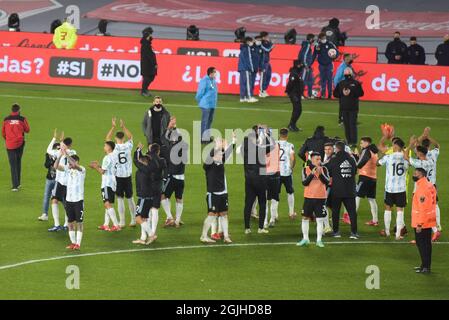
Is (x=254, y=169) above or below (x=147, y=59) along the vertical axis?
below

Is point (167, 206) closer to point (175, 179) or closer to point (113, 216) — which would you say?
point (175, 179)

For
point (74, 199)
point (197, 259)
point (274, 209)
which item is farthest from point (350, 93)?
point (74, 199)

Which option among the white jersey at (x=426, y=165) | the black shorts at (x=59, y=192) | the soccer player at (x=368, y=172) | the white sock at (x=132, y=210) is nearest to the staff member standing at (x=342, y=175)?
the soccer player at (x=368, y=172)

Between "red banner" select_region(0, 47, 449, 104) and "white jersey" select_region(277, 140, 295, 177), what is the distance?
49.3 feet

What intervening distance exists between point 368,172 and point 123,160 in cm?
530

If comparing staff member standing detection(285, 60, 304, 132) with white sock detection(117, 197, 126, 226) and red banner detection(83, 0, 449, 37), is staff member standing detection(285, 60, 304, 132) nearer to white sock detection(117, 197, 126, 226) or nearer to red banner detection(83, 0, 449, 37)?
white sock detection(117, 197, 126, 226)

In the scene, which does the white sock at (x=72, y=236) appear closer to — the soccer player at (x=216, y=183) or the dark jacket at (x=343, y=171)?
the soccer player at (x=216, y=183)

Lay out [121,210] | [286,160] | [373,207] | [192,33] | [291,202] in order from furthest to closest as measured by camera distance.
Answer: [192,33] < [291,202] < [286,160] < [373,207] < [121,210]

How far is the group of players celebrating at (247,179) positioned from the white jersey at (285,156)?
0.07 feet

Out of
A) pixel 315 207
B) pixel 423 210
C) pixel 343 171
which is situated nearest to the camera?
pixel 423 210

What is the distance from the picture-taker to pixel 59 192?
24859 millimetres

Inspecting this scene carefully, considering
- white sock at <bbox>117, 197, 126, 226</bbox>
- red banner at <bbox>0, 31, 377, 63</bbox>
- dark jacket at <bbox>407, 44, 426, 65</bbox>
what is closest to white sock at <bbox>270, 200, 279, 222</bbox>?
white sock at <bbox>117, 197, 126, 226</bbox>
